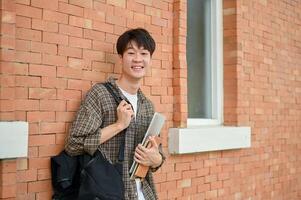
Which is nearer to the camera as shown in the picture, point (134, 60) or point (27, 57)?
point (27, 57)

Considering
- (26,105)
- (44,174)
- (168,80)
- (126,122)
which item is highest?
(168,80)

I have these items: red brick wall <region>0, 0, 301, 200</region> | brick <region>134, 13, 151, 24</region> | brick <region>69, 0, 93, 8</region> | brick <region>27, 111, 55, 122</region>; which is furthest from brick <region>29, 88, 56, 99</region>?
brick <region>134, 13, 151, 24</region>

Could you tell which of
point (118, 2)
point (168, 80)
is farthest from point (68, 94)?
point (168, 80)

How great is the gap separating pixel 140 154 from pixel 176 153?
1025mm

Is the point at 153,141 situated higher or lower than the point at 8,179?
higher

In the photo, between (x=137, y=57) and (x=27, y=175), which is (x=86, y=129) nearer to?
(x=27, y=175)

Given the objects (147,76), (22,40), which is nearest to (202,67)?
(147,76)

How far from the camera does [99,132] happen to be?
271cm

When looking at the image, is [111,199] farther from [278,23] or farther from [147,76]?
[278,23]

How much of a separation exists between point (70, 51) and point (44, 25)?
271 mm

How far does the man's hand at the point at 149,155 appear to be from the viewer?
2828mm

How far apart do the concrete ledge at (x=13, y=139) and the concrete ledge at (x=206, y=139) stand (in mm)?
1547

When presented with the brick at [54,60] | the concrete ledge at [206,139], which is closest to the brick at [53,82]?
the brick at [54,60]

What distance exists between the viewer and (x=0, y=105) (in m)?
2.53
